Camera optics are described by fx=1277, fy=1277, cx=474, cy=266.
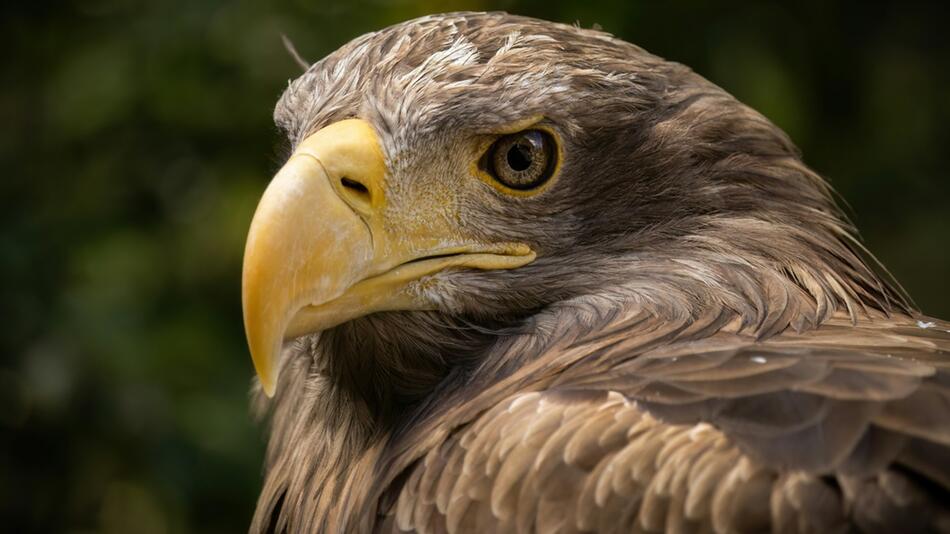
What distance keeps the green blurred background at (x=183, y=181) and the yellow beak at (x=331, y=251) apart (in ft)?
5.24

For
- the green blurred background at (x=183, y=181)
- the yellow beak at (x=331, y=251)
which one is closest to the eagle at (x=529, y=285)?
the yellow beak at (x=331, y=251)

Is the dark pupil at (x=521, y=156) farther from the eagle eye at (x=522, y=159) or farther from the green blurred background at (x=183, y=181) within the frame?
the green blurred background at (x=183, y=181)

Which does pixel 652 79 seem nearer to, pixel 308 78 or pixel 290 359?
pixel 308 78

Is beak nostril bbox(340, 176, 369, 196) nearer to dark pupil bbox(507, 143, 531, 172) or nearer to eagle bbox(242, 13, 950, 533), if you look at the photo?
eagle bbox(242, 13, 950, 533)

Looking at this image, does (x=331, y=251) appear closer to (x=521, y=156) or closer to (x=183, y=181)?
(x=521, y=156)

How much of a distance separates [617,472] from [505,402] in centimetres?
32

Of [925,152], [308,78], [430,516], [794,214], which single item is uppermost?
[308,78]

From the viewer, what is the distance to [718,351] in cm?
220

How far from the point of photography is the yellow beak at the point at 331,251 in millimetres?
2270


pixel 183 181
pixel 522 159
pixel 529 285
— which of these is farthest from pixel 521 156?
pixel 183 181

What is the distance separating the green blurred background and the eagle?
1.38 meters

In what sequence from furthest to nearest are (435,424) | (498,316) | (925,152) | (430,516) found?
(925,152) < (498,316) < (435,424) < (430,516)

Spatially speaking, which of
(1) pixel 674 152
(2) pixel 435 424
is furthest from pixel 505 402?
(1) pixel 674 152

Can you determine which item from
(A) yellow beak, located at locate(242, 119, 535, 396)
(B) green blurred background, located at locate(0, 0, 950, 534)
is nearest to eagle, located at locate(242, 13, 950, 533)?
(A) yellow beak, located at locate(242, 119, 535, 396)
